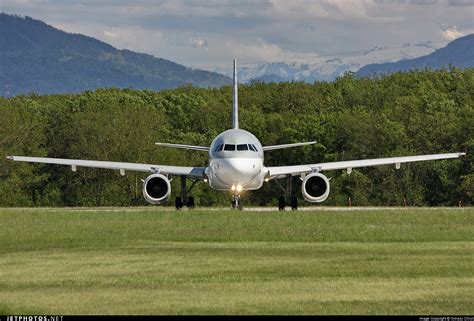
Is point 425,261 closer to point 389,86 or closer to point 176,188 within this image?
point 176,188

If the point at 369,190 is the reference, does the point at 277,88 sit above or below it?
above

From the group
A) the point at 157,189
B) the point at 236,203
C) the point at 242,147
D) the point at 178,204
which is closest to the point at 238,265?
the point at 242,147

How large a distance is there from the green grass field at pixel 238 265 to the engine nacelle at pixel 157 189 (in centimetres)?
1052

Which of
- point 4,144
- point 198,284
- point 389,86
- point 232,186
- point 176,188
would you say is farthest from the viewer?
point 389,86

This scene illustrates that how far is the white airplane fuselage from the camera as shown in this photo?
60.3 m

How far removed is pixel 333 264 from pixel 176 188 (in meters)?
80.2

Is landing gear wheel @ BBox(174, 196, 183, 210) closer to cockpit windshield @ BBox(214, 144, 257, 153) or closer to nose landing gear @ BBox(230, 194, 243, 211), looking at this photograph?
nose landing gear @ BBox(230, 194, 243, 211)

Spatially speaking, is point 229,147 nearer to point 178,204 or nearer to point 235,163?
point 235,163

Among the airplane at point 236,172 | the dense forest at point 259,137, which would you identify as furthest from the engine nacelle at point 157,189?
the dense forest at point 259,137

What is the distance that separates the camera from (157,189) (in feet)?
208

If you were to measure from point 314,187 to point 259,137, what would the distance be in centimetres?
8226

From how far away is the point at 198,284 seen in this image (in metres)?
28.6

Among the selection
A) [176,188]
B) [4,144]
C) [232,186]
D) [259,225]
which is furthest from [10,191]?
[259,225]

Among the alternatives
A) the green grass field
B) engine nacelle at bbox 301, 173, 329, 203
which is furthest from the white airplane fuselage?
the green grass field
